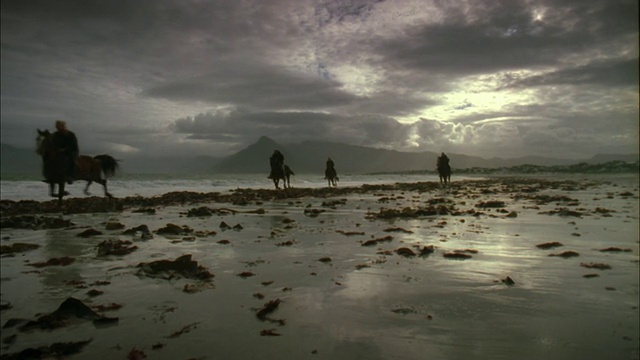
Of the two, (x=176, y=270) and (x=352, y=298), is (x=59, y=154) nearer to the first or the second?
(x=176, y=270)

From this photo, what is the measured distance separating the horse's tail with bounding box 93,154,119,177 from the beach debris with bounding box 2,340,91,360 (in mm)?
16169

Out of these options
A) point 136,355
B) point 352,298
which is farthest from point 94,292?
point 352,298

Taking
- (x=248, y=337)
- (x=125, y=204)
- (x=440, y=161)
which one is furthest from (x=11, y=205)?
(x=440, y=161)

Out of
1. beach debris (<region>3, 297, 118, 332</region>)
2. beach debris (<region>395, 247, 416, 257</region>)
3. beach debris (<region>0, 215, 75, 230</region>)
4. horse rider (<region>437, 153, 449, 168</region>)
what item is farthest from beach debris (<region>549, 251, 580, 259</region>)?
horse rider (<region>437, 153, 449, 168</region>)

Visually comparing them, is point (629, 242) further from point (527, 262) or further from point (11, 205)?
point (11, 205)

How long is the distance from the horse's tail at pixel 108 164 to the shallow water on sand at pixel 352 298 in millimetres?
9881

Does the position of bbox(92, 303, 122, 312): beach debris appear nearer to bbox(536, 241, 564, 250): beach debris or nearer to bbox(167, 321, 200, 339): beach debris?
bbox(167, 321, 200, 339): beach debris

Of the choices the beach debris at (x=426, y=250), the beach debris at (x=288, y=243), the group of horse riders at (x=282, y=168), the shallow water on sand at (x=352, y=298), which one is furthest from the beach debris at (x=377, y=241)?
the group of horse riders at (x=282, y=168)

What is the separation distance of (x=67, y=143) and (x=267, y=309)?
43.0 feet

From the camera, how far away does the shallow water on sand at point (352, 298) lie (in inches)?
126

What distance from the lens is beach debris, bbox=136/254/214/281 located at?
5.33 meters

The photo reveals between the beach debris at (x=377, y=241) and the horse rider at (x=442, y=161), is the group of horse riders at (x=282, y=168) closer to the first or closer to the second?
the horse rider at (x=442, y=161)

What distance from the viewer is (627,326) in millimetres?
3494

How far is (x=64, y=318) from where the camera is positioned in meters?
3.76
